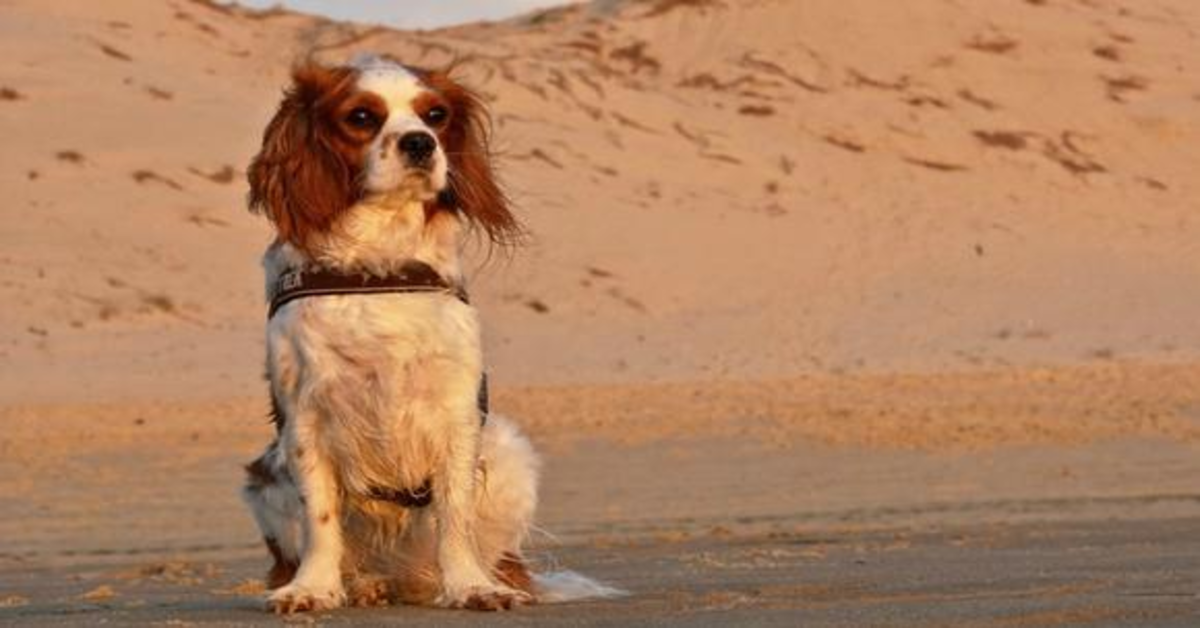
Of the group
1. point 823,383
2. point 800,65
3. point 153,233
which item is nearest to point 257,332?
point 153,233

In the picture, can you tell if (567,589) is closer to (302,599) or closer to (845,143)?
(302,599)

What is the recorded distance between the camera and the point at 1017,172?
3195 centimetres

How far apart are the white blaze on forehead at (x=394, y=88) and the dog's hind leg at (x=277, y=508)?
38.4 inches

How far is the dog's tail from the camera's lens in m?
8.20

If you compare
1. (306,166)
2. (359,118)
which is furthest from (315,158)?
(359,118)

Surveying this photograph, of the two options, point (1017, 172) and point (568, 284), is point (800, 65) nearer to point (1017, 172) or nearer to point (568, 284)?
point (1017, 172)

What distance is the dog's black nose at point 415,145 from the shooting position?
762 centimetres

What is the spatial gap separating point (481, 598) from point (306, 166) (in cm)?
122

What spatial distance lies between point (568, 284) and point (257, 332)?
347cm

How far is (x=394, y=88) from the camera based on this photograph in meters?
7.70

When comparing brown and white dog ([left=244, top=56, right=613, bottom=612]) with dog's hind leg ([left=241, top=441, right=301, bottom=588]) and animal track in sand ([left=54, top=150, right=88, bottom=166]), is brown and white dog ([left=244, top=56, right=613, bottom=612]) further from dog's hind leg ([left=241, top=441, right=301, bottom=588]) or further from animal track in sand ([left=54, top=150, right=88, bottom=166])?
animal track in sand ([left=54, top=150, right=88, bottom=166])

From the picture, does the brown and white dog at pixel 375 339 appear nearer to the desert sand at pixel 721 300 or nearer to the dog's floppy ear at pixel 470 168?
the dog's floppy ear at pixel 470 168

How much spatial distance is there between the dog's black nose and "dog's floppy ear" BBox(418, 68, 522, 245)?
7.7 inches

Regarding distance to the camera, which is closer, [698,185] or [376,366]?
[376,366]
